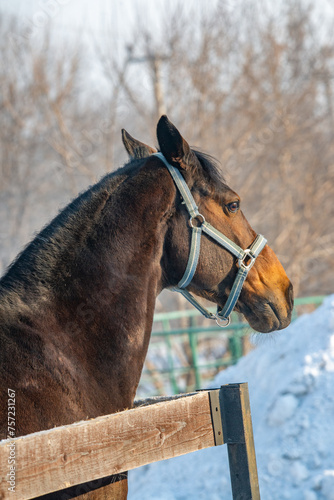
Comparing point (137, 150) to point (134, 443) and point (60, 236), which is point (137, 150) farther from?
point (134, 443)

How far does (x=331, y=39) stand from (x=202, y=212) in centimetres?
1347

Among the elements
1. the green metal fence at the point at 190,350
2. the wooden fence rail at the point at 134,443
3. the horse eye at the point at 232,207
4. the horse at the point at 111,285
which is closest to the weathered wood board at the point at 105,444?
the wooden fence rail at the point at 134,443

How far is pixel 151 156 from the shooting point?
2.70m

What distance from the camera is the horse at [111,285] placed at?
82.4 inches

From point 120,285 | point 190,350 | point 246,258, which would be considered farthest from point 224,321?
point 190,350

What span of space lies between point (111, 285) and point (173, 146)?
0.75 meters

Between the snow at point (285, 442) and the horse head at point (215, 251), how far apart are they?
4.77 feet

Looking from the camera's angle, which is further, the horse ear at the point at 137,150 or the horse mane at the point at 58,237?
the horse ear at the point at 137,150

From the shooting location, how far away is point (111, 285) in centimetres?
236

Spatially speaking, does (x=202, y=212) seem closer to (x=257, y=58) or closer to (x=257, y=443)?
(x=257, y=443)

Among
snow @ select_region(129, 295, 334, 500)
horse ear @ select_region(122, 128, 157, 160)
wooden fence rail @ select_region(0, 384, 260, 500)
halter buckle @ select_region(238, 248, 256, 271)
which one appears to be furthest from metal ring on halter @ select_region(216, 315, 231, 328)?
snow @ select_region(129, 295, 334, 500)

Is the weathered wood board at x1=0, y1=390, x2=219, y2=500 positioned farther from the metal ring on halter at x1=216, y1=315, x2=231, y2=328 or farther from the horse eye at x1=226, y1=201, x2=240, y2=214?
the horse eye at x1=226, y1=201, x2=240, y2=214

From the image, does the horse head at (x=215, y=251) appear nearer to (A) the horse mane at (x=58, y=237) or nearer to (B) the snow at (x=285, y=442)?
(A) the horse mane at (x=58, y=237)

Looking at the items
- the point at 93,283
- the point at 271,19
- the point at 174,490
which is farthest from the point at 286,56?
the point at 93,283
